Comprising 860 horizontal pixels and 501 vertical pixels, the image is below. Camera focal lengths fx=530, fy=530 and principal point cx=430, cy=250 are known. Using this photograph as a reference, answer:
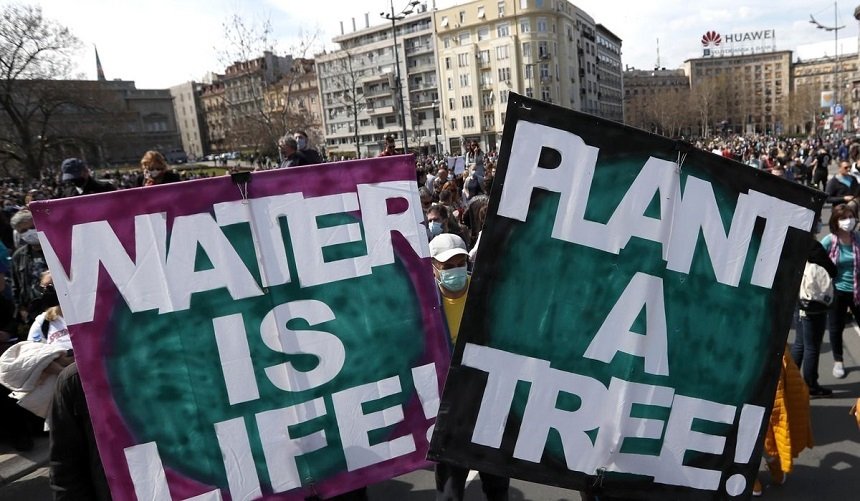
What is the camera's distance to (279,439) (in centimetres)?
226

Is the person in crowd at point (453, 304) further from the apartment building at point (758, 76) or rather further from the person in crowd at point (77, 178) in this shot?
the apartment building at point (758, 76)

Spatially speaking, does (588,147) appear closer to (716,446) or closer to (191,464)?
(716,446)

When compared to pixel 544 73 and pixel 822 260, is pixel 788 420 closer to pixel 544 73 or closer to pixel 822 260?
pixel 822 260

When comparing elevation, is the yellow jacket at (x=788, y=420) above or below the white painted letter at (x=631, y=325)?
below

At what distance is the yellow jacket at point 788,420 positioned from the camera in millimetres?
3473

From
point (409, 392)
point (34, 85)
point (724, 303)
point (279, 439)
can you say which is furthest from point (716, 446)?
point (34, 85)

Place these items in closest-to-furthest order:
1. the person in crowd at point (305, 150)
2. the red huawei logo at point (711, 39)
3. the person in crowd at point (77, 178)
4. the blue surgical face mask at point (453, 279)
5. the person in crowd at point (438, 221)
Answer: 1. the blue surgical face mask at point (453, 279)
2. the person in crowd at point (77, 178)
3. the person in crowd at point (438, 221)
4. the person in crowd at point (305, 150)
5. the red huawei logo at point (711, 39)

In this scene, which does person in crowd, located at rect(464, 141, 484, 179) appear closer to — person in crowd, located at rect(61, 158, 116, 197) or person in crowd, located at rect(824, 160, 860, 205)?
person in crowd, located at rect(824, 160, 860, 205)

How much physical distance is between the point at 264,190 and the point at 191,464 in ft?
3.88

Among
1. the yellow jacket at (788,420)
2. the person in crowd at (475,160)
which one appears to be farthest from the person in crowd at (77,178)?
the person in crowd at (475,160)

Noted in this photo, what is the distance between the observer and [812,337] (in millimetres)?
4746

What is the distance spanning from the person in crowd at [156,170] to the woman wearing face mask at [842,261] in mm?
5950

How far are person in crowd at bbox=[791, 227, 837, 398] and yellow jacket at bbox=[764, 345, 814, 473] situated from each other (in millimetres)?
1358

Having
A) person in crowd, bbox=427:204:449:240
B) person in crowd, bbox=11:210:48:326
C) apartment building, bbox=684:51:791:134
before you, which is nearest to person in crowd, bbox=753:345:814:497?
person in crowd, bbox=427:204:449:240
